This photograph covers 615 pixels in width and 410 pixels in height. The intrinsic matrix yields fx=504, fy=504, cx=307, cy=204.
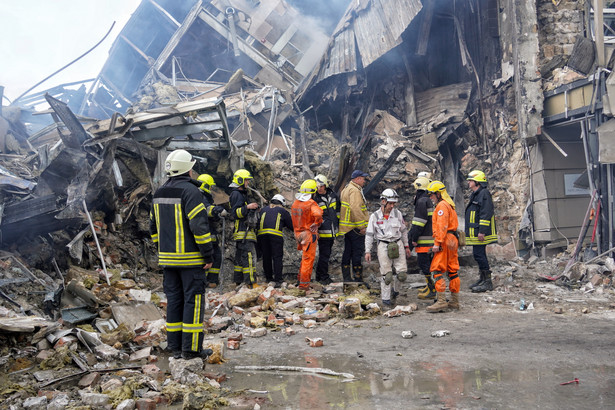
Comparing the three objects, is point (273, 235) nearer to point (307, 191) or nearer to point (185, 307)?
point (307, 191)

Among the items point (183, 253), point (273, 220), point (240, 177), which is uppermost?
point (240, 177)

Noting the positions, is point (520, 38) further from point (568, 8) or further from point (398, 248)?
point (398, 248)

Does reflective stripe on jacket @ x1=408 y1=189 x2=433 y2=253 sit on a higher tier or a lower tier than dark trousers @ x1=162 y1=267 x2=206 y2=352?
higher

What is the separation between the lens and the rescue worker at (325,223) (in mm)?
8453

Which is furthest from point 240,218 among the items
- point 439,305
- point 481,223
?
point 481,223

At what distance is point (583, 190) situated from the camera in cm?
976

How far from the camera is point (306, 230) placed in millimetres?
7980

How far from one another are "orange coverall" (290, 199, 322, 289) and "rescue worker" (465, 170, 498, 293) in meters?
2.34

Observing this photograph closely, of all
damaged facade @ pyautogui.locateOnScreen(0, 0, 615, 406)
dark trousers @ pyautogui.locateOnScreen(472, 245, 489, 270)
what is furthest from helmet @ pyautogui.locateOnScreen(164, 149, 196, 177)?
dark trousers @ pyautogui.locateOnScreen(472, 245, 489, 270)

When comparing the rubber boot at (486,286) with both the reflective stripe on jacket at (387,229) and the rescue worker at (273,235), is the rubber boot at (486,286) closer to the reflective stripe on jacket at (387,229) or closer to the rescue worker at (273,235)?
the reflective stripe on jacket at (387,229)

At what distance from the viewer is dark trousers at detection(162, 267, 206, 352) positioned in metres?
4.41

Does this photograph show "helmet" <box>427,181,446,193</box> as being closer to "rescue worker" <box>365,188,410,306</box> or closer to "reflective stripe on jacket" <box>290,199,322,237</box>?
"rescue worker" <box>365,188,410,306</box>

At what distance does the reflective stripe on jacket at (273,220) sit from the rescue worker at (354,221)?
947mm

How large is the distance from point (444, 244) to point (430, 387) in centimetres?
313
